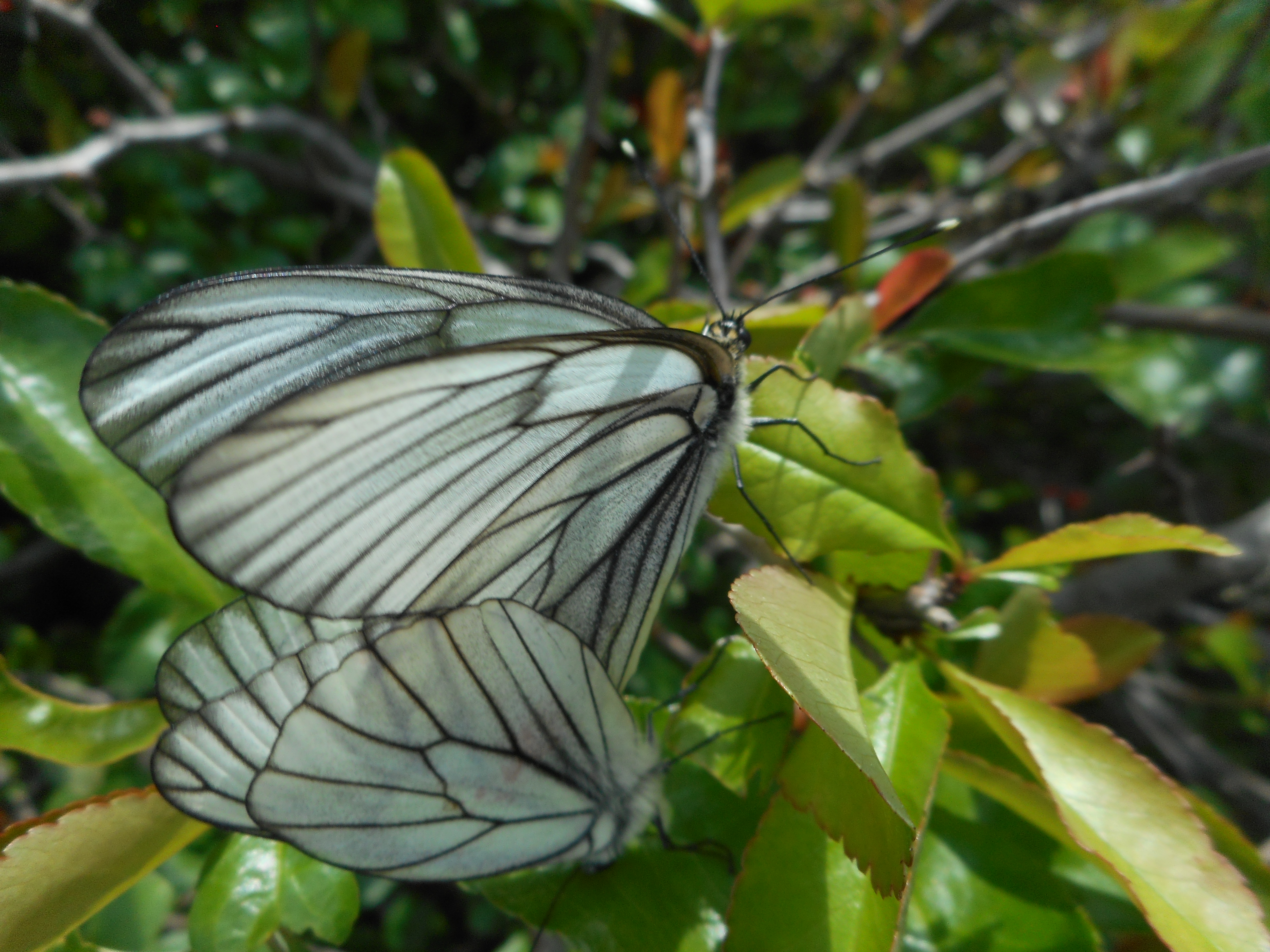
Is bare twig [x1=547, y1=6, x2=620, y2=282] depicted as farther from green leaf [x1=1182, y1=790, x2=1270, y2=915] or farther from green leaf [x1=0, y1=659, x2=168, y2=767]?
green leaf [x1=1182, y1=790, x2=1270, y2=915]

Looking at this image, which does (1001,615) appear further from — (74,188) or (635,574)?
(74,188)

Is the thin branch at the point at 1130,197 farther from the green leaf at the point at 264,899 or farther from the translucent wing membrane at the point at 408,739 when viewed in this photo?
the green leaf at the point at 264,899

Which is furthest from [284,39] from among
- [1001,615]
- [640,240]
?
[1001,615]

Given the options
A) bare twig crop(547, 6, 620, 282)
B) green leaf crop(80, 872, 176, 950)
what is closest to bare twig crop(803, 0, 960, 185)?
bare twig crop(547, 6, 620, 282)

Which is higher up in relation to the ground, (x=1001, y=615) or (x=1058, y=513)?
(x=1001, y=615)

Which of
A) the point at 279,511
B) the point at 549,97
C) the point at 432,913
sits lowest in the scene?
the point at 432,913
